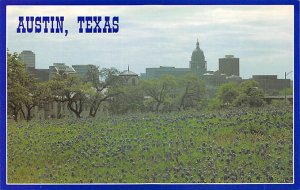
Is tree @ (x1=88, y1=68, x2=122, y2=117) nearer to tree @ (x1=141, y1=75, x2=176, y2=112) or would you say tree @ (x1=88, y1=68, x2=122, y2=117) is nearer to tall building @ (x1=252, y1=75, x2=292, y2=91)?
tree @ (x1=141, y1=75, x2=176, y2=112)

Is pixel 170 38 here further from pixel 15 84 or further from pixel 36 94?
pixel 15 84

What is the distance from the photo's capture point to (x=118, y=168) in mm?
6277

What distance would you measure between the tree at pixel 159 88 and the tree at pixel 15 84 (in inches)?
44.6

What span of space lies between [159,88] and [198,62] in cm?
44

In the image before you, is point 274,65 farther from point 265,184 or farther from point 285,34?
point 265,184

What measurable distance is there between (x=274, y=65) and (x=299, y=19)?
0.48 m

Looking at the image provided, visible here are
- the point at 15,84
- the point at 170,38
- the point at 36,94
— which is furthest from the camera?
the point at 36,94

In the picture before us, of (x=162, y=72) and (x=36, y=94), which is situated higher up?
(x=162, y=72)

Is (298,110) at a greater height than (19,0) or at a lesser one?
lesser

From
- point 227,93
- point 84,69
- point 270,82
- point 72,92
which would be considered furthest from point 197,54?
point 72,92

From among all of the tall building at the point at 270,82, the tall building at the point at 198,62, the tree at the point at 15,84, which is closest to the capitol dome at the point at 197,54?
the tall building at the point at 198,62

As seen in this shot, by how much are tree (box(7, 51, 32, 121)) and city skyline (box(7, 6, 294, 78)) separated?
13 cm

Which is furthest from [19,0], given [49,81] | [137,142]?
[137,142]

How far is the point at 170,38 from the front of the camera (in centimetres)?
613
